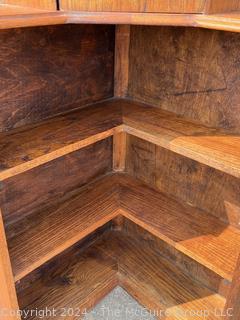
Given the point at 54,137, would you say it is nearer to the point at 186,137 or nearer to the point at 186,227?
the point at 186,137

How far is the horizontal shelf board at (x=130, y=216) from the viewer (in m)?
0.97

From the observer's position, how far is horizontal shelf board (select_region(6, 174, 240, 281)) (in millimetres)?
974

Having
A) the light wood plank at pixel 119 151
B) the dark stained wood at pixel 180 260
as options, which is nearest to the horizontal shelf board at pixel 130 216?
the light wood plank at pixel 119 151

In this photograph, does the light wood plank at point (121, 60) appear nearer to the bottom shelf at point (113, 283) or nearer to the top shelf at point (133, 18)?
the top shelf at point (133, 18)

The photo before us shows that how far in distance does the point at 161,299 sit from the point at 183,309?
95mm

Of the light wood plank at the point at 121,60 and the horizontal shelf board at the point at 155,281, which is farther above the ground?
the light wood plank at the point at 121,60

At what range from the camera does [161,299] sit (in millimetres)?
1256

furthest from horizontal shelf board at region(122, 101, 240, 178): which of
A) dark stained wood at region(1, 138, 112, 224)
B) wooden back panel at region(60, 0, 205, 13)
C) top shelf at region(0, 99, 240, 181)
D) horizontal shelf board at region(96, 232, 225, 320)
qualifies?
horizontal shelf board at region(96, 232, 225, 320)

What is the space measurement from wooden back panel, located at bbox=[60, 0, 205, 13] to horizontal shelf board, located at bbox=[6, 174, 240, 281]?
70 centimetres

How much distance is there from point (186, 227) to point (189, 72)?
0.54 metres

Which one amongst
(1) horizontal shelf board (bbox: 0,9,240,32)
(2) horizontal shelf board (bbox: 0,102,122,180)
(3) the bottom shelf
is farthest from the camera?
(3) the bottom shelf

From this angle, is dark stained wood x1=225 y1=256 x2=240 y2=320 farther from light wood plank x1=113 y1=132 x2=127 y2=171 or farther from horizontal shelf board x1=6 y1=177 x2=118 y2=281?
light wood plank x1=113 y1=132 x2=127 y2=171

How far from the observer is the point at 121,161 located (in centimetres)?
136

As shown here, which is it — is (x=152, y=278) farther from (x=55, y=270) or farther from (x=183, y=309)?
(x=55, y=270)
